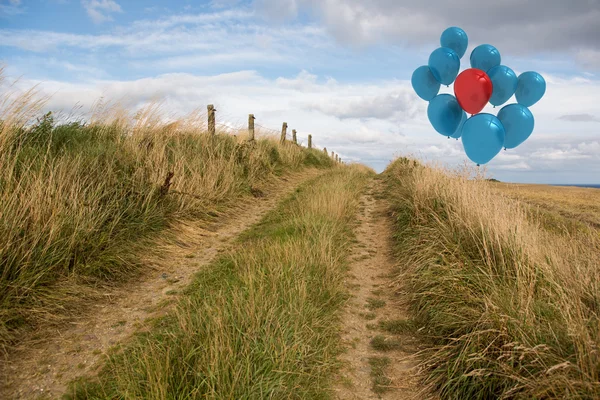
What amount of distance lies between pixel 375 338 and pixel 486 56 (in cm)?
751

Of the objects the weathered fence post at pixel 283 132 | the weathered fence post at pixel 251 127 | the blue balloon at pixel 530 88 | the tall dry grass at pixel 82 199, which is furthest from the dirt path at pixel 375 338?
the weathered fence post at pixel 283 132

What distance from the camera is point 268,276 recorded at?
13.7ft

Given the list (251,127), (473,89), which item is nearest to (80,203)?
(473,89)

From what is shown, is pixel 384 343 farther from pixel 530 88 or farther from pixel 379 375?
pixel 530 88

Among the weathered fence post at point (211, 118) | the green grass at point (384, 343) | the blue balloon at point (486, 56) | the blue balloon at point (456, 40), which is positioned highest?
the blue balloon at point (456, 40)

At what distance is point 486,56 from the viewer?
8.43 meters

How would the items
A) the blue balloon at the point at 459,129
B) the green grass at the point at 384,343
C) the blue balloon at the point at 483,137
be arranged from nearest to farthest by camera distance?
the green grass at the point at 384,343 → the blue balloon at the point at 483,137 → the blue balloon at the point at 459,129

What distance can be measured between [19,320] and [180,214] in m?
3.45

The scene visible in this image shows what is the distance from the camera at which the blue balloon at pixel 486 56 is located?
27.3 feet

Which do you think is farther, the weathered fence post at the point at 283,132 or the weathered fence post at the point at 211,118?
the weathered fence post at the point at 283,132

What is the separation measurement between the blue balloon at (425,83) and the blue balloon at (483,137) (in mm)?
1698

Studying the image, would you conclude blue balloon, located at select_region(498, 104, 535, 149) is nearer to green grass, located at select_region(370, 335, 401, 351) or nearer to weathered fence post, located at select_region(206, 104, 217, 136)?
green grass, located at select_region(370, 335, 401, 351)

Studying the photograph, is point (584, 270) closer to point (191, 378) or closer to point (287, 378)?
point (287, 378)

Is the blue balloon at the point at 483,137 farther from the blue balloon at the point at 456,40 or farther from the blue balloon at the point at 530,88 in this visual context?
the blue balloon at the point at 456,40
